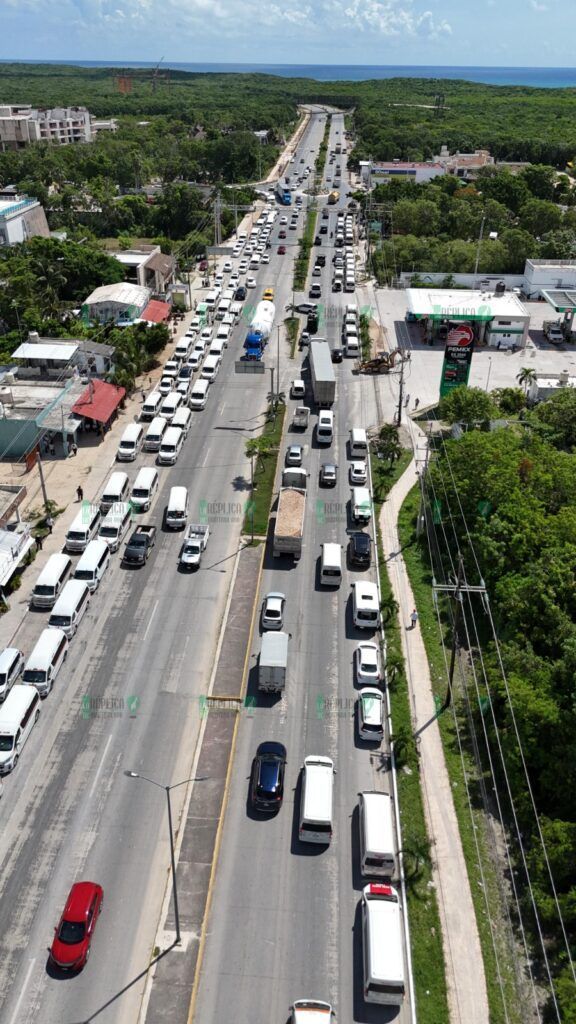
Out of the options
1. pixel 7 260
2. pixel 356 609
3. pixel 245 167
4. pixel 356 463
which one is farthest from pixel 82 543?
pixel 245 167

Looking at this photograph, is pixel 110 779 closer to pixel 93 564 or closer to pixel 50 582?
pixel 50 582

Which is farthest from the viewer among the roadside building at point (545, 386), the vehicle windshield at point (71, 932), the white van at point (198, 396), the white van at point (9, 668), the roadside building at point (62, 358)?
the white van at point (198, 396)

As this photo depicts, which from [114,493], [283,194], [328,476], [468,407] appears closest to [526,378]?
[468,407]

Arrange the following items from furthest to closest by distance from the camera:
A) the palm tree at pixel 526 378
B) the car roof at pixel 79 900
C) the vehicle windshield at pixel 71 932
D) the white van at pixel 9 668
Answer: the palm tree at pixel 526 378 < the white van at pixel 9 668 < the car roof at pixel 79 900 < the vehicle windshield at pixel 71 932

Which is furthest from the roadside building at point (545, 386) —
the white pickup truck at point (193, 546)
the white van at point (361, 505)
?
the white pickup truck at point (193, 546)

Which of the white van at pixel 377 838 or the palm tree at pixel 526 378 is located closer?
the white van at pixel 377 838

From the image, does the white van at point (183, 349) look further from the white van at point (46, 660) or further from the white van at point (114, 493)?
the white van at point (46, 660)

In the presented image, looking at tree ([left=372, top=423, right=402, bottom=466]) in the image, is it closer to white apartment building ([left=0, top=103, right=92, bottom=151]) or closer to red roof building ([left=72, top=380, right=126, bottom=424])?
red roof building ([left=72, top=380, right=126, bottom=424])
